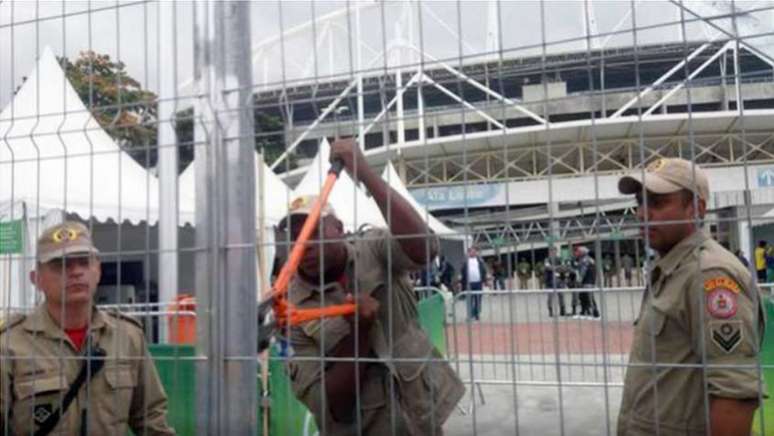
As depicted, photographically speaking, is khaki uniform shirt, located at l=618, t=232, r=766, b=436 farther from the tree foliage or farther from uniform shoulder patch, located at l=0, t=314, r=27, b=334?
uniform shoulder patch, located at l=0, t=314, r=27, b=334

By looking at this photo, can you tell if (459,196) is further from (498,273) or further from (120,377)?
(120,377)

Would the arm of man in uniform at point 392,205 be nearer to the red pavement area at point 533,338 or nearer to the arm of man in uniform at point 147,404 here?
the red pavement area at point 533,338

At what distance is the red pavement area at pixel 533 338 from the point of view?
212cm

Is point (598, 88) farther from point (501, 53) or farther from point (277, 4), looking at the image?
point (277, 4)

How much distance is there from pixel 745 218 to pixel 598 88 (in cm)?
40

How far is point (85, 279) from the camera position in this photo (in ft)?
7.88

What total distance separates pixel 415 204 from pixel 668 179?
2.07 ft

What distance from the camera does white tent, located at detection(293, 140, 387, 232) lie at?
2037mm

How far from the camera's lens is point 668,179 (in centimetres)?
198

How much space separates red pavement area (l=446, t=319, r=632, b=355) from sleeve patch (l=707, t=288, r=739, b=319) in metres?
0.27

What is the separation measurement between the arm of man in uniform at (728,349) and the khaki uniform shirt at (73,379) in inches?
63.3

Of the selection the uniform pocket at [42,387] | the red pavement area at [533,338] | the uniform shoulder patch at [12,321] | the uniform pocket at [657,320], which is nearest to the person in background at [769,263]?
the red pavement area at [533,338]

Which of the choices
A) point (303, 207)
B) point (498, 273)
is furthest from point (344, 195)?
point (498, 273)

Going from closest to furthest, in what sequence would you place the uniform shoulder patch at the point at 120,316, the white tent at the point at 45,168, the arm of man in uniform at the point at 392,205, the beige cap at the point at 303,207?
the arm of man in uniform at the point at 392,205, the beige cap at the point at 303,207, the white tent at the point at 45,168, the uniform shoulder patch at the point at 120,316
